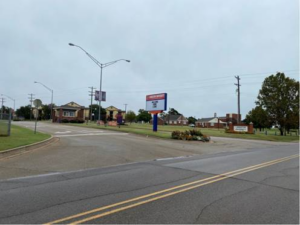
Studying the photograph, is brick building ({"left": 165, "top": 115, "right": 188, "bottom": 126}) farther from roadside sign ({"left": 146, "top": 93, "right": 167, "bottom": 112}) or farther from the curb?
the curb

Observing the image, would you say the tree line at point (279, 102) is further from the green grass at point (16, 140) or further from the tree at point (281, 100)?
the green grass at point (16, 140)

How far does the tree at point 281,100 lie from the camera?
141 feet

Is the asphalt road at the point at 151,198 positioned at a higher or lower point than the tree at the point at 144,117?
lower

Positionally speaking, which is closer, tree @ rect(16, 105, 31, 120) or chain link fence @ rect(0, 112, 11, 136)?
chain link fence @ rect(0, 112, 11, 136)

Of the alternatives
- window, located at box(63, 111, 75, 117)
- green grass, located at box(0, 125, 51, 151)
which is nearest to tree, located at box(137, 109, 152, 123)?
window, located at box(63, 111, 75, 117)

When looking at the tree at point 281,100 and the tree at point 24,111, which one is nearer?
the tree at point 281,100

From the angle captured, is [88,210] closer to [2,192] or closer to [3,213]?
[3,213]

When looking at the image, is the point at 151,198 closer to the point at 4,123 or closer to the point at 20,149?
the point at 20,149

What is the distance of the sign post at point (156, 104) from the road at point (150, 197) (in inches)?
867

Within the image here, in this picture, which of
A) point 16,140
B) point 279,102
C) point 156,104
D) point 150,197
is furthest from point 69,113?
point 150,197

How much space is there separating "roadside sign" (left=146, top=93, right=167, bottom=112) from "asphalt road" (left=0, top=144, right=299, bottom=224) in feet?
72.2

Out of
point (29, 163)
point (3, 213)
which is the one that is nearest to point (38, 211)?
point (3, 213)

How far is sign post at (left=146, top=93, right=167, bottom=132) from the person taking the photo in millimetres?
30291

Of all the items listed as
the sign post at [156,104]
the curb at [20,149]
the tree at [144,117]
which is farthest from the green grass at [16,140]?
the tree at [144,117]
